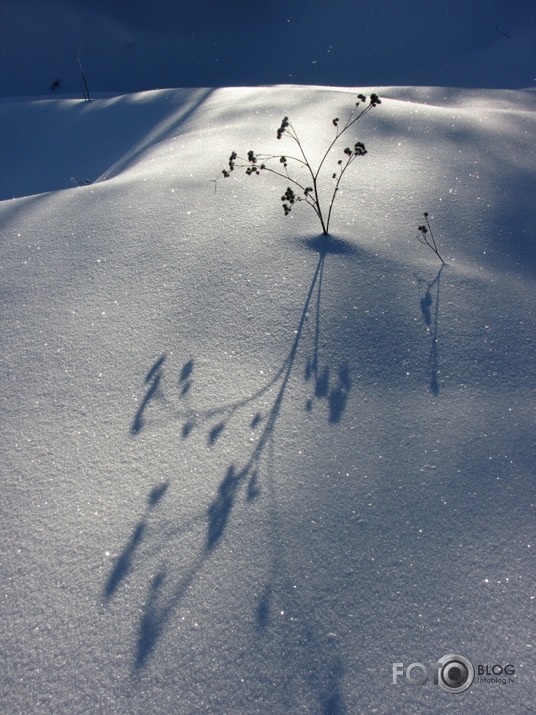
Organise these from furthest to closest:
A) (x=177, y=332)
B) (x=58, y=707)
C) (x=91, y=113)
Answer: (x=91, y=113), (x=177, y=332), (x=58, y=707)

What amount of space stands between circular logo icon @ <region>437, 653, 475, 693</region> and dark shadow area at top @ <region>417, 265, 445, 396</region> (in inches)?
32.2

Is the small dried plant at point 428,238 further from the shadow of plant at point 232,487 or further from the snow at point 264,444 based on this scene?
the shadow of plant at point 232,487

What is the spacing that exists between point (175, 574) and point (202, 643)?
180 mm

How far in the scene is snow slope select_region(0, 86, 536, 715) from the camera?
1.19 metres

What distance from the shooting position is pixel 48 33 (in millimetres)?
10172

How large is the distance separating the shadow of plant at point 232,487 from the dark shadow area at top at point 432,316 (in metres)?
0.30

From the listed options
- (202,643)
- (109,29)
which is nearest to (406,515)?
(202,643)

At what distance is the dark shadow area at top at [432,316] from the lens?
180 centimetres

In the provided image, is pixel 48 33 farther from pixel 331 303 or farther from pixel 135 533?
pixel 135 533

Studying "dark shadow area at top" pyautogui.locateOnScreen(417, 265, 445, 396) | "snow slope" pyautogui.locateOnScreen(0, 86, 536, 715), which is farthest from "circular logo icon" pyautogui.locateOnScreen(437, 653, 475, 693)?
"dark shadow area at top" pyautogui.locateOnScreen(417, 265, 445, 396)

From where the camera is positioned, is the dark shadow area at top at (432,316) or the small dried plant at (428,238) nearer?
the dark shadow area at top at (432,316)

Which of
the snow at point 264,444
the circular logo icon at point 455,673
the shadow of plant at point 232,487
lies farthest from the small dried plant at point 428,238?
the circular logo icon at point 455,673

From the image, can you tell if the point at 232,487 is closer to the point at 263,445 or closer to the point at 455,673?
the point at 263,445

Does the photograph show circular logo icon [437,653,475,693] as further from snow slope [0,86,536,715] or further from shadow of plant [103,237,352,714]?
shadow of plant [103,237,352,714]
